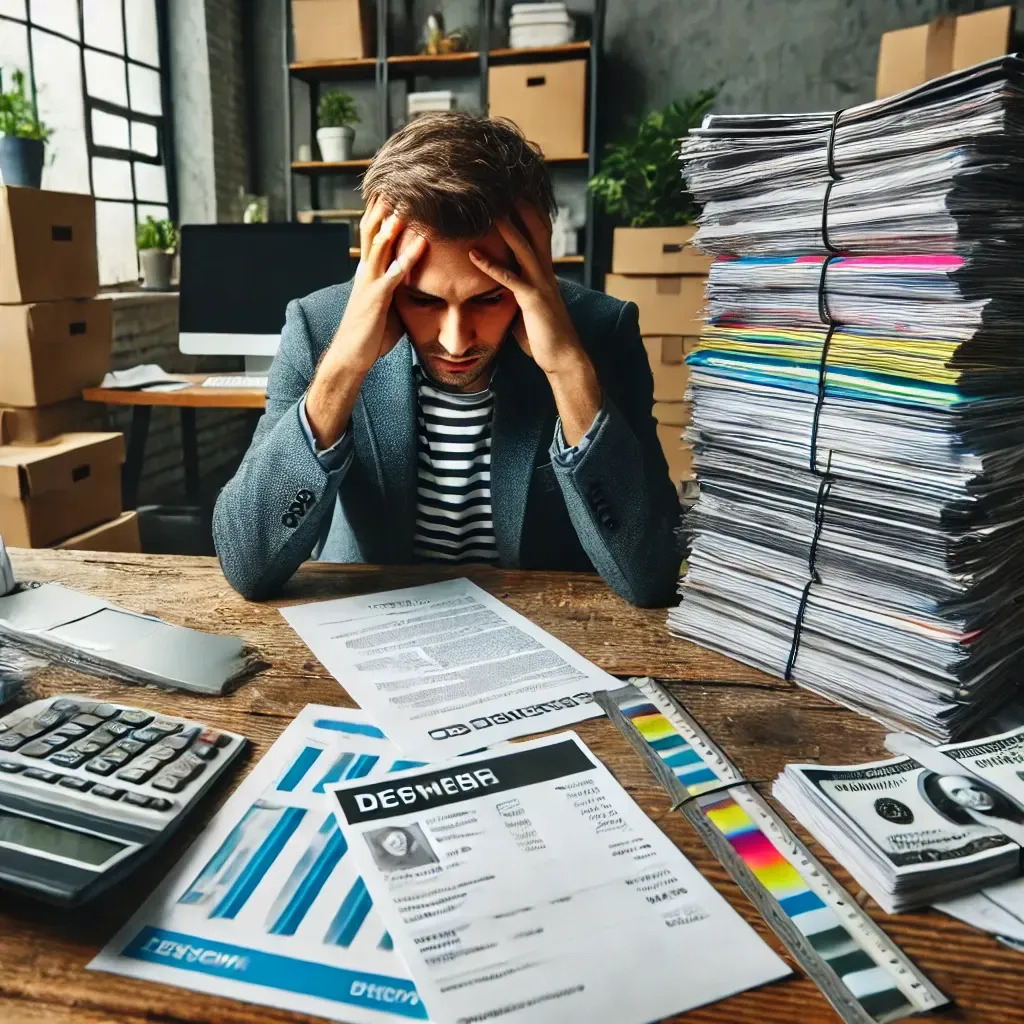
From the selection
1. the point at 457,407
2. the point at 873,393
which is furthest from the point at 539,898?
the point at 457,407

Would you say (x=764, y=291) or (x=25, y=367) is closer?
(x=764, y=291)

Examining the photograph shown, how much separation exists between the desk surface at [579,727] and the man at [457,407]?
76 millimetres

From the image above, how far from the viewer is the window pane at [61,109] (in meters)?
3.34

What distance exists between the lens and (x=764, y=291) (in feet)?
2.43

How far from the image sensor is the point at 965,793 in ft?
1.81

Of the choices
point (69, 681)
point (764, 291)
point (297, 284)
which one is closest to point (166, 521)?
point (297, 284)

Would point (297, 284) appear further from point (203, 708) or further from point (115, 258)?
point (203, 708)

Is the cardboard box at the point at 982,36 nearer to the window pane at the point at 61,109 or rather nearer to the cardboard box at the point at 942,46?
the cardboard box at the point at 942,46

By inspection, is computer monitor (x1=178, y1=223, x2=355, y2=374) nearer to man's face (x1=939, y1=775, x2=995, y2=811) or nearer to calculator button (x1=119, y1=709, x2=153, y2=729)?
calculator button (x1=119, y1=709, x2=153, y2=729)

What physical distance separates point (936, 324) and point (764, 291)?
159 millimetres

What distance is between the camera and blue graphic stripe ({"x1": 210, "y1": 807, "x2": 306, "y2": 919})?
1.55 ft

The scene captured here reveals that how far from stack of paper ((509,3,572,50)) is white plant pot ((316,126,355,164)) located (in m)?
0.95

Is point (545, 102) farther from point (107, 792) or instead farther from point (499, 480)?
point (107, 792)

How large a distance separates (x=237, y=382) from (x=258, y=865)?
2.49 m
